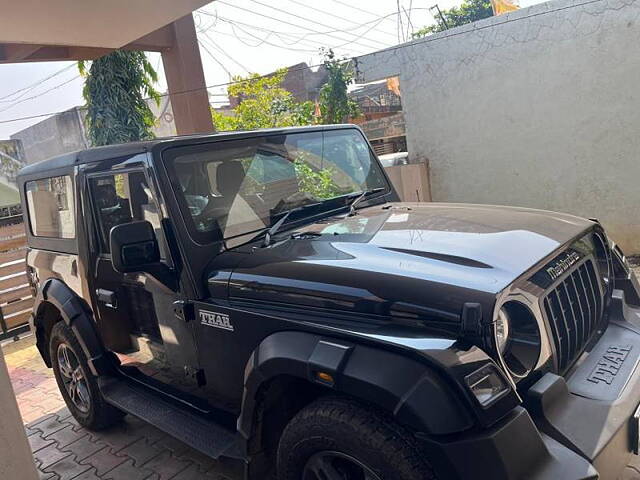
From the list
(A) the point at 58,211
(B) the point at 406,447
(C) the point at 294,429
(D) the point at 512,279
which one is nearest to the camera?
(B) the point at 406,447

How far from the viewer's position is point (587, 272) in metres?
2.38

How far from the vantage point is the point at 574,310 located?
7.15ft

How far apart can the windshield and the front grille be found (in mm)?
1383

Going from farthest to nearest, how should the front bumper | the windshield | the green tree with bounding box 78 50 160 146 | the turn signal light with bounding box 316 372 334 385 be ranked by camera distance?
1. the green tree with bounding box 78 50 160 146
2. the windshield
3. the turn signal light with bounding box 316 372 334 385
4. the front bumper

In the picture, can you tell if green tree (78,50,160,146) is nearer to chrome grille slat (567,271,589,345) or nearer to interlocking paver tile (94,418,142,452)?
interlocking paver tile (94,418,142,452)

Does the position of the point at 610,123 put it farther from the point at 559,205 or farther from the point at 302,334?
the point at 302,334

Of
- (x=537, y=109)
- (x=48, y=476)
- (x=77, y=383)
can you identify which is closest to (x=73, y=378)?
(x=77, y=383)

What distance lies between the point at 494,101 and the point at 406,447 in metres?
5.62

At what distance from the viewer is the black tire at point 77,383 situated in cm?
344

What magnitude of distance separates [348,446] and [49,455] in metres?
2.69

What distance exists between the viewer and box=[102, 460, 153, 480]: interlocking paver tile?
307cm

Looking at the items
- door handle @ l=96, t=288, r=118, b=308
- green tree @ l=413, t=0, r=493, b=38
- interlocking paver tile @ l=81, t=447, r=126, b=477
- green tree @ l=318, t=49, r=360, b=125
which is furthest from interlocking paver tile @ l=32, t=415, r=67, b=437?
green tree @ l=413, t=0, r=493, b=38

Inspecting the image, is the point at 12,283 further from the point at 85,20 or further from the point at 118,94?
the point at 85,20

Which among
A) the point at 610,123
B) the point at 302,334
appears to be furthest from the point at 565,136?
the point at 302,334
